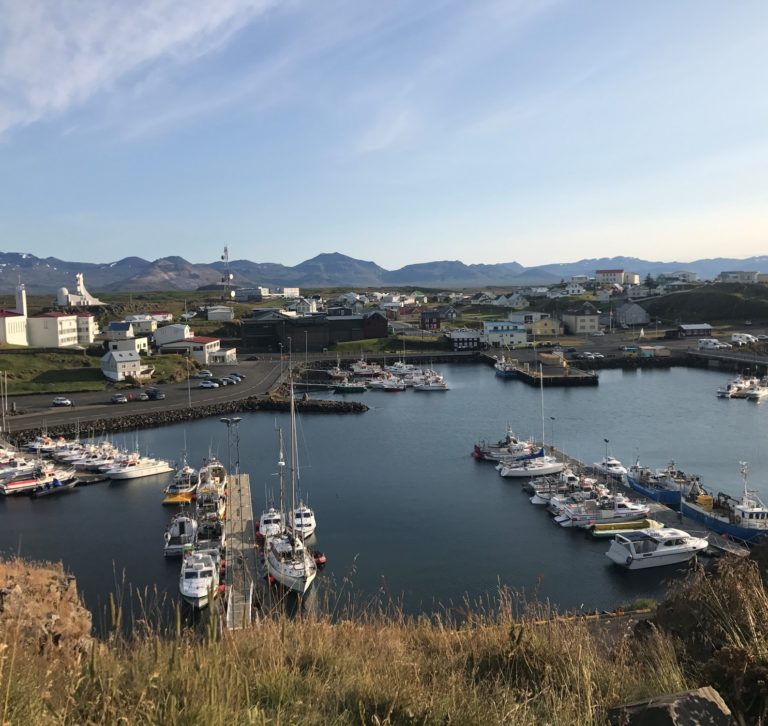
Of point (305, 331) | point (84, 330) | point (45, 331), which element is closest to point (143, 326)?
point (84, 330)

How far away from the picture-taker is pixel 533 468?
384 inches

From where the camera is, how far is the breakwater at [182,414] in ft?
39.7

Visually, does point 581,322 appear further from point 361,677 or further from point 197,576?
point 361,677

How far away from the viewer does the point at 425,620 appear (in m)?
1.88

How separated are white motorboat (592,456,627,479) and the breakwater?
671 cm

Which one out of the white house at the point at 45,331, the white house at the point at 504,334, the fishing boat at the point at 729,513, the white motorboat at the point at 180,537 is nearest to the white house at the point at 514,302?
the white house at the point at 504,334

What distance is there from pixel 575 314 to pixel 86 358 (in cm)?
1885

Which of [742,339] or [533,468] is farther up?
[742,339]

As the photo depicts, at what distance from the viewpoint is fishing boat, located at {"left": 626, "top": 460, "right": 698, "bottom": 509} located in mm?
8156

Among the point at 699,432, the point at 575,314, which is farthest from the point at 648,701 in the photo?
the point at 575,314

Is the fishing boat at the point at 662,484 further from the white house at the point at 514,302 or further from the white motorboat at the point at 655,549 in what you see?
the white house at the point at 514,302

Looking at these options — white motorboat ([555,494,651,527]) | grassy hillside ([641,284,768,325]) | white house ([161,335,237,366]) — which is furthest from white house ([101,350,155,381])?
grassy hillside ([641,284,768,325])

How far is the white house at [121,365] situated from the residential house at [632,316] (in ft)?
67.1

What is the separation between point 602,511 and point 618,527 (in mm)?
345
